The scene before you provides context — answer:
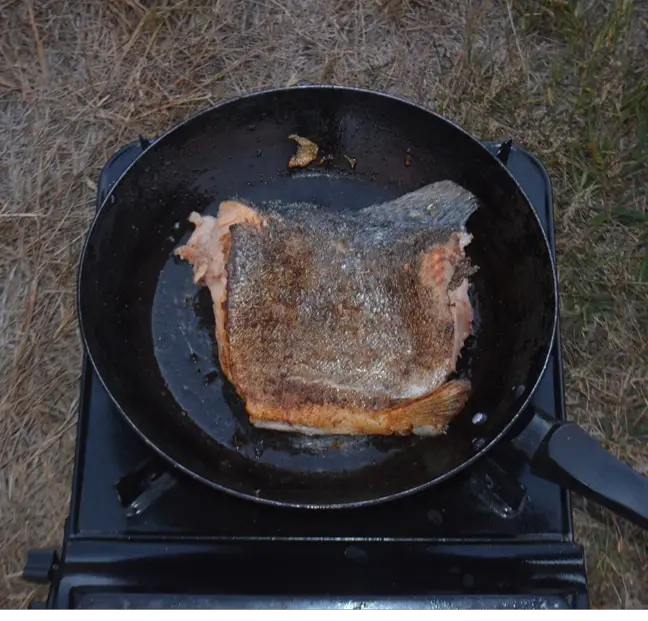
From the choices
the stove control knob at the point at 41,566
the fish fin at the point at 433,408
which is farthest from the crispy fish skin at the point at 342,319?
the stove control knob at the point at 41,566

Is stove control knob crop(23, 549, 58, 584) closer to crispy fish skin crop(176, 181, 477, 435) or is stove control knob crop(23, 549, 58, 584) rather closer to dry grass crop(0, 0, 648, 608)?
dry grass crop(0, 0, 648, 608)

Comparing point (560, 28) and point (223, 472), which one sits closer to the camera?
point (223, 472)

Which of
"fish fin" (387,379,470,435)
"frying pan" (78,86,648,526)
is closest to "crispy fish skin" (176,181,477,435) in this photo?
"fish fin" (387,379,470,435)

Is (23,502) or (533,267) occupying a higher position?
(533,267)

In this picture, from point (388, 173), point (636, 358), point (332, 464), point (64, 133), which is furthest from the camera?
point (64, 133)

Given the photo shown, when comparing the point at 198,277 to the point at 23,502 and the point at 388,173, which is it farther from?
the point at 23,502

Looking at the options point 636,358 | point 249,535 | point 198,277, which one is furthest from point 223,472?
point 636,358

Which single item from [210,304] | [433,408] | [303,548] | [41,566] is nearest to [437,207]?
[433,408]
